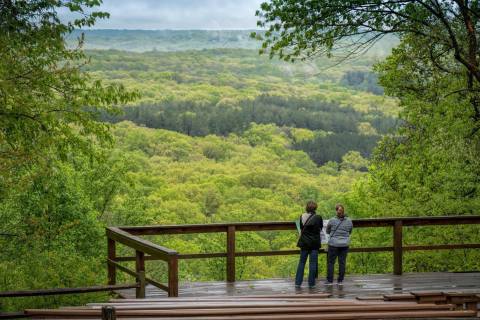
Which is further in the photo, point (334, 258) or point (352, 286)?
point (334, 258)

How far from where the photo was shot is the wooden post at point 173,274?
939 cm

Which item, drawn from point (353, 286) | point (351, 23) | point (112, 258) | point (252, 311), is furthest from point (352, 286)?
point (252, 311)

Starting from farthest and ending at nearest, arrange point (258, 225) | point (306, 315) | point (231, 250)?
point (258, 225) < point (231, 250) < point (306, 315)

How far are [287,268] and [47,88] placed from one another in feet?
166

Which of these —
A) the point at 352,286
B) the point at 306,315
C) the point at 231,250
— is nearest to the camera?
the point at 306,315

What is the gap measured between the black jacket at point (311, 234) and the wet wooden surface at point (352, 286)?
676mm

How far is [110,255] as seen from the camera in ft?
39.1

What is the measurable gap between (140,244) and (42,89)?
554 centimetres

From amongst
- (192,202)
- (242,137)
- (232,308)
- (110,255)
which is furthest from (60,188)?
(242,137)

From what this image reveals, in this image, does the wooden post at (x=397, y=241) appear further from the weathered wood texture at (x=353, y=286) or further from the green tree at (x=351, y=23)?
the green tree at (x=351, y=23)

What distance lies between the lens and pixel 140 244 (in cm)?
1026

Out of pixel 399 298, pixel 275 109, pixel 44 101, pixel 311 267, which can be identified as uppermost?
pixel 275 109

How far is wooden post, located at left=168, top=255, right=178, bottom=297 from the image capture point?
939 centimetres

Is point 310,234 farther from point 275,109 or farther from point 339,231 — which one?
point 275,109
